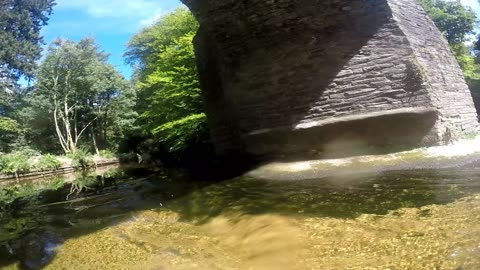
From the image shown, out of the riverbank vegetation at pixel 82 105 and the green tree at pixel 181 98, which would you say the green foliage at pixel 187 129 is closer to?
the green tree at pixel 181 98

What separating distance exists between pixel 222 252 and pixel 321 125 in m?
5.08

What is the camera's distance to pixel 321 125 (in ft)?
27.0

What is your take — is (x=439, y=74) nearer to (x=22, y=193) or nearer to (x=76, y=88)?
(x=22, y=193)

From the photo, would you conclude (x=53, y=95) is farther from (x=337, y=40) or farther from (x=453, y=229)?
(x=453, y=229)

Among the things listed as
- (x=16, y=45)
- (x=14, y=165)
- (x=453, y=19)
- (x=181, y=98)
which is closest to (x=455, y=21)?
(x=453, y=19)

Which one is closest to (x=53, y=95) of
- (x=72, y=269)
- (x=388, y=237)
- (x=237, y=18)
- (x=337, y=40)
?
(x=237, y=18)

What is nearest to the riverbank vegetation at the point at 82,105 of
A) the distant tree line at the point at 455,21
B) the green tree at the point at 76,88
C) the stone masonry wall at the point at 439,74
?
the green tree at the point at 76,88

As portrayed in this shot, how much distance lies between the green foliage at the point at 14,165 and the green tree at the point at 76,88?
5.58 meters

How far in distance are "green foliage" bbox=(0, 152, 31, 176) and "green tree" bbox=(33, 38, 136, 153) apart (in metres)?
5.58

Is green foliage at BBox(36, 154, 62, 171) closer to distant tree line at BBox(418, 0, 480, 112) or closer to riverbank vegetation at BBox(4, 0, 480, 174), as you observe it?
riverbank vegetation at BBox(4, 0, 480, 174)

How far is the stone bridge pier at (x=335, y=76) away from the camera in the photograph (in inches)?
302

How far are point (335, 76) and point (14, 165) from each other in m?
21.5

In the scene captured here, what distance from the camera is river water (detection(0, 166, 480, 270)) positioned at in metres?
3.01

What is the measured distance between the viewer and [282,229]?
3918mm
